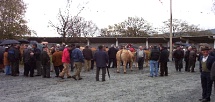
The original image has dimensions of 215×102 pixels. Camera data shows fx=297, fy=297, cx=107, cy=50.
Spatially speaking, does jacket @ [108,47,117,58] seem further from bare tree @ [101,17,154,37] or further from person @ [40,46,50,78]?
bare tree @ [101,17,154,37]

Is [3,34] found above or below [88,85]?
above

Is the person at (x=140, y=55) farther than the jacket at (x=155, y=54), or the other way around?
the person at (x=140, y=55)

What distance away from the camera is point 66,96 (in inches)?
379

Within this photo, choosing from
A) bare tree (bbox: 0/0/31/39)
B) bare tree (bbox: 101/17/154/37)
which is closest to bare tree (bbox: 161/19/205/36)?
bare tree (bbox: 101/17/154/37)

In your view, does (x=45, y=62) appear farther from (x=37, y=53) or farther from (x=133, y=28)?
(x=133, y=28)

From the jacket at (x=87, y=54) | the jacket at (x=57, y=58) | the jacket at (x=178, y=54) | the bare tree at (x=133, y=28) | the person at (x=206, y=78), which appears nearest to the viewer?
the person at (x=206, y=78)

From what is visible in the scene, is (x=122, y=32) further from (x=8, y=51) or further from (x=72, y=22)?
(x=8, y=51)

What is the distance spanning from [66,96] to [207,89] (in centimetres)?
440

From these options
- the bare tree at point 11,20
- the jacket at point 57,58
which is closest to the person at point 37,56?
the jacket at point 57,58

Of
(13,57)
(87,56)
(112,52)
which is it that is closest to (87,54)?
(87,56)

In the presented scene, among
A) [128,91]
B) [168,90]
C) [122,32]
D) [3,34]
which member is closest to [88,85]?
[128,91]

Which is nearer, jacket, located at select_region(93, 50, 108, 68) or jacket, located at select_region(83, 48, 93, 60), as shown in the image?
jacket, located at select_region(93, 50, 108, 68)

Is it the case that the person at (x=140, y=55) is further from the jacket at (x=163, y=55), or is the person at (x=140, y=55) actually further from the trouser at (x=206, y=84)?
the trouser at (x=206, y=84)

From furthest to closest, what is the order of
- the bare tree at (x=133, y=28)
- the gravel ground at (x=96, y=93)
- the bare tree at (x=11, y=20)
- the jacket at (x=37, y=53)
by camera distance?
the bare tree at (x=133, y=28) < the bare tree at (x=11, y=20) < the jacket at (x=37, y=53) < the gravel ground at (x=96, y=93)
